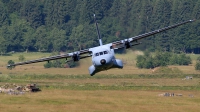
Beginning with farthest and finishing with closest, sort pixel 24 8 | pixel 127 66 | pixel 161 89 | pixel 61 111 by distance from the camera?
pixel 24 8 < pixel 127 66 < pixel 161 89 < pixel 61 111

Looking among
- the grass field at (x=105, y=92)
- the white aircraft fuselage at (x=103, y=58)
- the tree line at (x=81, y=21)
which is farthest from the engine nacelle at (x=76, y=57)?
the tree line at (x=81, y=21)

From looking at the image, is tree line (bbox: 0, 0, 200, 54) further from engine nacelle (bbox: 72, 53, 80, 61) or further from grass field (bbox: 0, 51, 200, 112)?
engine nacelle (bbox: 72, 53, 80, 61)

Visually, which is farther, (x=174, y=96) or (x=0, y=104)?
(x=174, y=96)

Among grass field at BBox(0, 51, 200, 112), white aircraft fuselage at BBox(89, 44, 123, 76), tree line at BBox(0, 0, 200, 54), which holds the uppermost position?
tree line at BBox(0, 0, 200, 54)

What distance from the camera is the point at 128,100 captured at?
6512cm

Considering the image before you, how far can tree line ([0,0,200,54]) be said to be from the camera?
136 m

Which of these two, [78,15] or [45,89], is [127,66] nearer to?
[45,89]

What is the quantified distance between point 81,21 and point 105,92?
292ft

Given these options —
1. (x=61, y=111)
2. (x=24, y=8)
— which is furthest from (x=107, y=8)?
(x=61, y=111)

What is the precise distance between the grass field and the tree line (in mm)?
20357

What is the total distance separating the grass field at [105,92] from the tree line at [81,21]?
20.4 m

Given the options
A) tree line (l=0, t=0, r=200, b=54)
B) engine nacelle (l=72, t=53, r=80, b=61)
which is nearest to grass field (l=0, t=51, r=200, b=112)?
engine nacelle (l=72, t=53, r=80, b=61)

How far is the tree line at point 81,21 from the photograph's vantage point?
13562 centimetres

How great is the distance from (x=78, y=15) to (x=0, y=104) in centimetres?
10636
